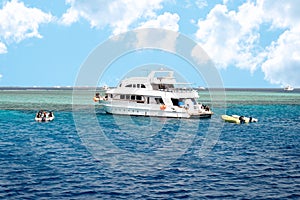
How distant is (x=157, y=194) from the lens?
2728 cm

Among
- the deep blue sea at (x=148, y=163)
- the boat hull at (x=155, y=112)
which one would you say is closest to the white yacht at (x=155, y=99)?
the boat hull at (x=155, y=112)

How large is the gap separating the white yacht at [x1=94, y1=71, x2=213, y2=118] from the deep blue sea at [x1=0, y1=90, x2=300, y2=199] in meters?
11.1

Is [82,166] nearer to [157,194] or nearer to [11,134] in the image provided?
[157,194]

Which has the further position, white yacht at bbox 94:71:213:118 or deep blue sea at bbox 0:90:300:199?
white yacht at bbox 94:71:213:118

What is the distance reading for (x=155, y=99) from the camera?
245 feet

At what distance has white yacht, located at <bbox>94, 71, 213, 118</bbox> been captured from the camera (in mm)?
72750

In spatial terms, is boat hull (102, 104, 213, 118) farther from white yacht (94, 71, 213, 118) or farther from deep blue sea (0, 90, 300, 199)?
deep blue sea (0, 90, 300, 199)

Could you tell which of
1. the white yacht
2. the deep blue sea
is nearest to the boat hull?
the white yacht

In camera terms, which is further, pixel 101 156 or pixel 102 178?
pixel 101 156

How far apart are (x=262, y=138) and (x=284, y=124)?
1975 centimetres

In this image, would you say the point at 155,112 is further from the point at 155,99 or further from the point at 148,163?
the point at 148,163

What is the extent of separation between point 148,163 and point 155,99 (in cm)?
3866

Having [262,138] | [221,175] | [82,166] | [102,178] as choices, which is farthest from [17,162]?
[262,138]

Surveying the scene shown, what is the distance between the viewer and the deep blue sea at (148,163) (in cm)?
2800
